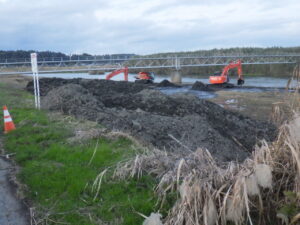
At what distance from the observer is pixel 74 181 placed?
580 centimetres

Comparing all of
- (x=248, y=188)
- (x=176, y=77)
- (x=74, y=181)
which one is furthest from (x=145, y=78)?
(x=248, y=188)

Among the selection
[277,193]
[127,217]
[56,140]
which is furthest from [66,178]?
[277,193]

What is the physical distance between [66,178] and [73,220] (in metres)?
1.40

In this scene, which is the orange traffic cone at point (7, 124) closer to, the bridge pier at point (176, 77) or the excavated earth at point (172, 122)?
the excavated earth at point (172, 122)

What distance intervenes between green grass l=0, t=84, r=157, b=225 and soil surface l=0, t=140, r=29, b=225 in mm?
221

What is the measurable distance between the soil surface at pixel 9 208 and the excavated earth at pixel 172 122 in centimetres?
313

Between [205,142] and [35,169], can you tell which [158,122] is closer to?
[205,142]

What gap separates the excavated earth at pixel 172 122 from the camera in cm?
1000

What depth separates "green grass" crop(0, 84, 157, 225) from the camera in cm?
482

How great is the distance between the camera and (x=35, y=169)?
21.5ft

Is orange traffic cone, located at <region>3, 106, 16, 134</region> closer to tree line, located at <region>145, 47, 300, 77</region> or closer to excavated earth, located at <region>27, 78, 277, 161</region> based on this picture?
excavated earth, located at <region>27, 78, 277, 161</region>

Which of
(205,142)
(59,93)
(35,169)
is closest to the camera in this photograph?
(35,169)

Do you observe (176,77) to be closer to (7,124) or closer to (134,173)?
(7,124)

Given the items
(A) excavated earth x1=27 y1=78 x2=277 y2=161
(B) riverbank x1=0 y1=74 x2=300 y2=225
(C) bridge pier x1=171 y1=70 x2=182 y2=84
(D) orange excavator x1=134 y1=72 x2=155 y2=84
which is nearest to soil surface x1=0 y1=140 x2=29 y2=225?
(B) riverbank x1=0 y1=74 x2=300 y2=225
